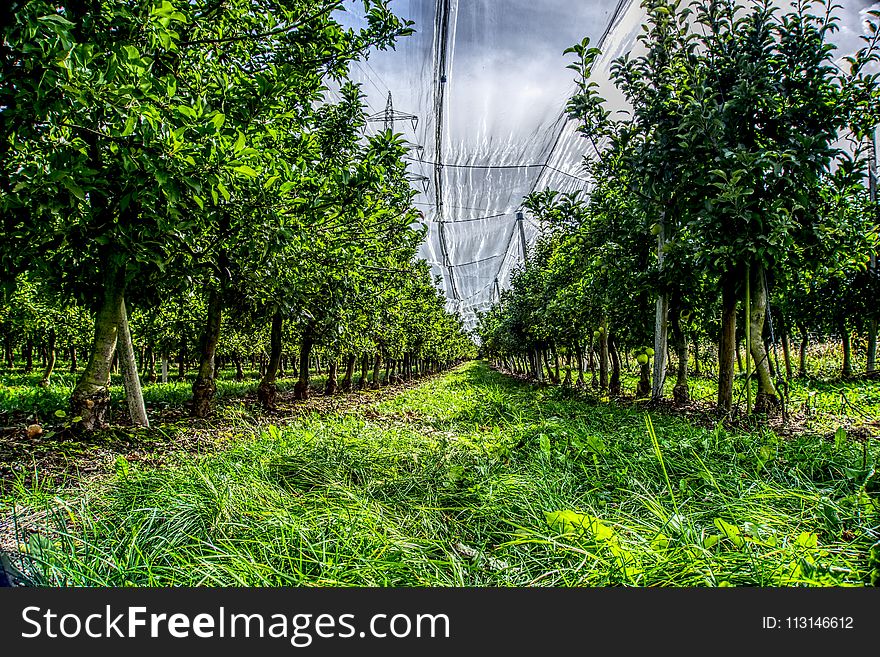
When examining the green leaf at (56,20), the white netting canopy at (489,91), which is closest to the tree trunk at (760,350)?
the white netting canopy at (489,91)

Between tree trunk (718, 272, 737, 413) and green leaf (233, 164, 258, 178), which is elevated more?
green leaf (233, 164, 258, 178)

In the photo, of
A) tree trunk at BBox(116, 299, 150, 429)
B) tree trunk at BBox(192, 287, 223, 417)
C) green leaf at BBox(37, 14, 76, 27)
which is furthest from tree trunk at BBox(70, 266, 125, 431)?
green leaf at BBox(37, 14, 76, 27)

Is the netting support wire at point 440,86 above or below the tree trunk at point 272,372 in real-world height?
above

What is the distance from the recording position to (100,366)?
4.08 m

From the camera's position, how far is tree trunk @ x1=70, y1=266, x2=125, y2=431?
3.98 meters

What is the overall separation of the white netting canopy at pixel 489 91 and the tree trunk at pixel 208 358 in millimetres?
3595

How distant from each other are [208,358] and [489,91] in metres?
6.14

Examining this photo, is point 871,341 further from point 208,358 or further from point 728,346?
point 208,358

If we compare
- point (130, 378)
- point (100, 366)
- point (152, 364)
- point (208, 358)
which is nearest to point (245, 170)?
point (100, 366)

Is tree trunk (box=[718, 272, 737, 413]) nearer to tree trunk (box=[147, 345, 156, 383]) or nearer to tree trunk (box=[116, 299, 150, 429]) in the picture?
tree trunk (box=[116, 299, 150, 429])

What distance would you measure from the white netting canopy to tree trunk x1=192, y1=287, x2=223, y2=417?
11.8ft

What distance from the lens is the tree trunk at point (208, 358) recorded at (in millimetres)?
5555

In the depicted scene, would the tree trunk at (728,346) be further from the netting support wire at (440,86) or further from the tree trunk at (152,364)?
the tree trunk at (152,364)

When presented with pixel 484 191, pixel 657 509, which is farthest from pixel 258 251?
pixel 484 191
